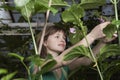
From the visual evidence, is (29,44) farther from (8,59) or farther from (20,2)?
(20,2)

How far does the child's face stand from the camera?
2066 mm

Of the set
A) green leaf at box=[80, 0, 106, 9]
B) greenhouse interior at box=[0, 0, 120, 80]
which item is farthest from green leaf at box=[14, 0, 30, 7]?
green leaf at box=[80, 0, 106, 9]

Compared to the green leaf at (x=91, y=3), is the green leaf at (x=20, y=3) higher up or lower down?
higher up

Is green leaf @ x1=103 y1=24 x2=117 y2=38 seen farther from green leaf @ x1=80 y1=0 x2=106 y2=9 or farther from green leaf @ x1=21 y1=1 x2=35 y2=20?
green leaf @ x1=21 y1=1 x2=35 y2=20

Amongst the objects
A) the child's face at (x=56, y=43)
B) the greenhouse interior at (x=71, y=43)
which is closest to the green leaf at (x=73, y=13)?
the greenhouse interior at (x=71, y=43)

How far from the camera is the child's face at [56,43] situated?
2066mm

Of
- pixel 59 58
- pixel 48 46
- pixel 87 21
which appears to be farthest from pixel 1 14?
pixel 59 58

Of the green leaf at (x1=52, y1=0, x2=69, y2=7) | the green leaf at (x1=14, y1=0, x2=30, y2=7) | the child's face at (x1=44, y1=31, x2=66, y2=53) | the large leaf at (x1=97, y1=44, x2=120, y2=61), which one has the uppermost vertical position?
the green leaf at (x1=14, y1=0, x2=30, y2=7)

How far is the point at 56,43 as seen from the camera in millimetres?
2070

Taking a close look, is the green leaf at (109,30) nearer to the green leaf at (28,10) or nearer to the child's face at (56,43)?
the green leaf at (28,10)

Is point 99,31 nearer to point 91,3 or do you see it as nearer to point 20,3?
point 91,3

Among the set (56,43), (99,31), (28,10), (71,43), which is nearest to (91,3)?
(99,31)

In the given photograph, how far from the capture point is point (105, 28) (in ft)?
4.45

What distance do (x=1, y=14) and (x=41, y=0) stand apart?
442 cm
